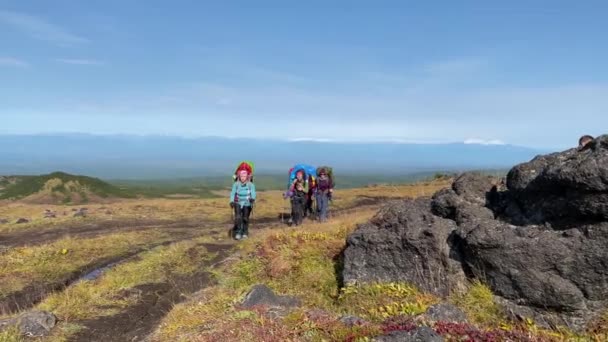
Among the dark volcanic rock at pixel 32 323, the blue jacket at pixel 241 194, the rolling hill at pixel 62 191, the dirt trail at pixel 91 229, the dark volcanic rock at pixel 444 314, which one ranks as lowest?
the rolling hill at pixel 62 191

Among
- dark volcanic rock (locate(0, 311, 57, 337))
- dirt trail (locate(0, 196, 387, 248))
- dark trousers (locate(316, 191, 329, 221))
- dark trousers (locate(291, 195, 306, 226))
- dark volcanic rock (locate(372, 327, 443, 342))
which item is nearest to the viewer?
dark volcanic rock (locate(372, 327, 443, 342))

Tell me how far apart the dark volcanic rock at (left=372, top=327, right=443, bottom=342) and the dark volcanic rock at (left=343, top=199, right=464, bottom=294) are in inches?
139

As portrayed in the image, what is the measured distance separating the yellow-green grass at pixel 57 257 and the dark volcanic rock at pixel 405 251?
10518 millimetres

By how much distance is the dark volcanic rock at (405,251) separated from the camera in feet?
38.5

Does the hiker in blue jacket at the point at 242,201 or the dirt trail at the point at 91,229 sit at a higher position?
the hiker in blue jacket at the point at 242,201

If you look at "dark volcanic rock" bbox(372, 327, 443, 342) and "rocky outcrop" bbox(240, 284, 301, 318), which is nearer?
"dark volcanic rock" bbox(372, 327, 443, 342)

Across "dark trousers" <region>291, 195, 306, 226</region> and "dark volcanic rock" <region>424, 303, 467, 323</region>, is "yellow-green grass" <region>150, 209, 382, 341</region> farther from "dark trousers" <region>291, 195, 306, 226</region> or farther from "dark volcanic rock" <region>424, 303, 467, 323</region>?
"dark trousers" <region>291, 195, 306, 226</region>

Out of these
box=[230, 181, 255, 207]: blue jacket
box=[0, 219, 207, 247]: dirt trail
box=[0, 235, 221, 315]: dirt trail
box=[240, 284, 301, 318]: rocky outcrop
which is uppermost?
box=[230, 181, 255, 207]: blue jacket

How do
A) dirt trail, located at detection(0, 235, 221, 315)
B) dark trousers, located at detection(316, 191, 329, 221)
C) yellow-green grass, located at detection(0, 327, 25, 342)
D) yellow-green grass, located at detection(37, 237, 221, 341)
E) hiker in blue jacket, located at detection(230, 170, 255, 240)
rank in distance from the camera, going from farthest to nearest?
dark trousers, located at detection(316, 191, 329, 221), hiker in blue jacket, located at detection(230, 170, 255, 240), dirt trail, located at detection(0, 235, 221, 315), yellow-green grass, located at detection(37, 237, 221, 341), yellow-green grass, located at detection(0, 327, 25, 342)

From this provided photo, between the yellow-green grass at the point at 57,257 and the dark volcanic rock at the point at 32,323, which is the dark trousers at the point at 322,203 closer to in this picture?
the yellow-green grass at the point at 57,257

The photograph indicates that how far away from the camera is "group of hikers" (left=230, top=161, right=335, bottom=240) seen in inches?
900

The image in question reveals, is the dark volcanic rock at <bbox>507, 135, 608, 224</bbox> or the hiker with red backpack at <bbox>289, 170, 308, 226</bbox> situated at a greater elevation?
the dark volcanic rock at <bbox>507, 135, 608, 224</bbox>

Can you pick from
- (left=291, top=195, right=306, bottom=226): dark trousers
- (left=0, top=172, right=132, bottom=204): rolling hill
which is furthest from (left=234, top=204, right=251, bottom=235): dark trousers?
(left=0, top=172, right=132, bottom=204): rolling hill

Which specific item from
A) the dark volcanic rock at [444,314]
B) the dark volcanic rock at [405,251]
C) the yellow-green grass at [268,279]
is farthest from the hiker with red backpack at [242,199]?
the dark volcanic rock at [444,314]
